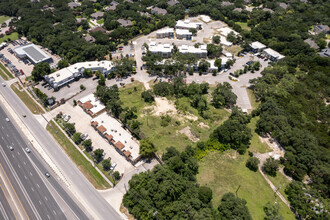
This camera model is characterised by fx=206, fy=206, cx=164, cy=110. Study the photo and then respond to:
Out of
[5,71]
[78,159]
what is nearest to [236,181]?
[78,159]

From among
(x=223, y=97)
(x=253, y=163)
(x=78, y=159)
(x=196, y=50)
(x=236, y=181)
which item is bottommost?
(x=78, y=159)

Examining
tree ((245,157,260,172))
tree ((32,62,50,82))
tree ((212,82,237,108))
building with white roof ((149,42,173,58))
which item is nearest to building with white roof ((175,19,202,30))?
building with white roof ((149,42,173,58))

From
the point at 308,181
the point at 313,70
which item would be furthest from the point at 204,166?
the point at 313,70

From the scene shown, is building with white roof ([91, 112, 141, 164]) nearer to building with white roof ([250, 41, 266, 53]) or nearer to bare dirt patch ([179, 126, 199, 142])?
bare dirt patch ([179, 126, 199, 142])

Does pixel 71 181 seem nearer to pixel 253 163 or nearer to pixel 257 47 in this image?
pixel 253 163

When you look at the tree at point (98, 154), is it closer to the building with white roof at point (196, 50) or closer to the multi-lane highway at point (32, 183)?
the multi-lane highway at point (32, 183)

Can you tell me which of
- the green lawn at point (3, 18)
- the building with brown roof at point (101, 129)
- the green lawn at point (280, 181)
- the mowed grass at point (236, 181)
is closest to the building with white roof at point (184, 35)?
the building with brown roof at point (101, 129)

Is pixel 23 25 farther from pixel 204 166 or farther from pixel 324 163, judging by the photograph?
pixel 324 163

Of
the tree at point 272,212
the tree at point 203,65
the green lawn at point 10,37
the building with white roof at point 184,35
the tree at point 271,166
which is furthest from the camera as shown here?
the green lawn at point 10,37
